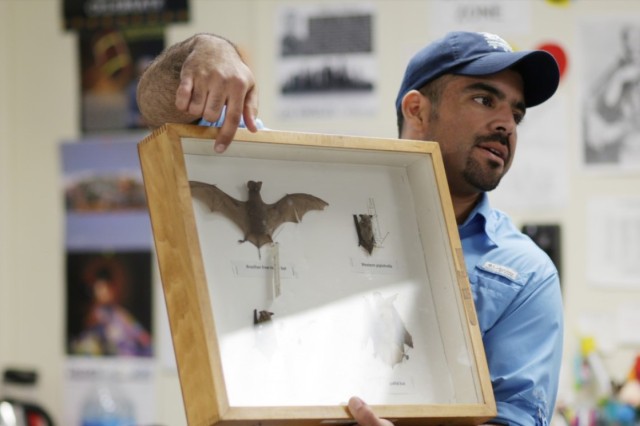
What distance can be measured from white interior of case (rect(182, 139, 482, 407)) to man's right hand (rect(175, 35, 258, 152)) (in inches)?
1.4

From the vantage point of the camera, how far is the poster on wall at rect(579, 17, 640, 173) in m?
2.36

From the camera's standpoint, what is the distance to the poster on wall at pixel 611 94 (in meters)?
2.36

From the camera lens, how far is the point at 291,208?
1.07m

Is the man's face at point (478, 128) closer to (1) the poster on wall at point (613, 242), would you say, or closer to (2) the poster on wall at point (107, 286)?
(1) the poster on wall at point (613, 242)

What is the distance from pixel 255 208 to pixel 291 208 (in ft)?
0.16

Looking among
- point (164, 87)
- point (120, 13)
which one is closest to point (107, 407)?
point (120, 13)

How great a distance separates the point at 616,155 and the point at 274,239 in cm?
157

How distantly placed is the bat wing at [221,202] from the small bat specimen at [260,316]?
0.32 feet

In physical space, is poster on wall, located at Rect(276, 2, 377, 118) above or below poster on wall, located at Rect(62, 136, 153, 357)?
above

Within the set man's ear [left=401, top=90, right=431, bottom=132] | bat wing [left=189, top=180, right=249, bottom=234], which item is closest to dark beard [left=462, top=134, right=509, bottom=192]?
man's ear [left=401, top=90, right=431, bottom=132]

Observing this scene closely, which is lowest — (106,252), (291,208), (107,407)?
(107,407)

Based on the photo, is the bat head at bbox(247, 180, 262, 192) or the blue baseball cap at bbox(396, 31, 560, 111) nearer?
the bat head at bbox(247, 180, 262, 192)

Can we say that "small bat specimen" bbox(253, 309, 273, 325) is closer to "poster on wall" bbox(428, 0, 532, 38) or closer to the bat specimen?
the bat specimen

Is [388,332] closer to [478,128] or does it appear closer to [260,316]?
[260,316]
